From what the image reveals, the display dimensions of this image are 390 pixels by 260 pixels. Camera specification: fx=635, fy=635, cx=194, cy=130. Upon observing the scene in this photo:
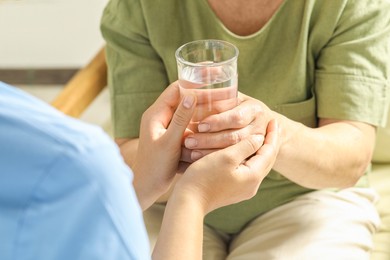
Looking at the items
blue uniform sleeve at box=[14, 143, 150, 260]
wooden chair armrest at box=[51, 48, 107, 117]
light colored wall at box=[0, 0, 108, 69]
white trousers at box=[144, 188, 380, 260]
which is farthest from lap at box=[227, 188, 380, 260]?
light colored wall at box=[0, 0, 108, 69]

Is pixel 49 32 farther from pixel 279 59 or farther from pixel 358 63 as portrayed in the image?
pixel 358 63

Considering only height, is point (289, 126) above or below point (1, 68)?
above

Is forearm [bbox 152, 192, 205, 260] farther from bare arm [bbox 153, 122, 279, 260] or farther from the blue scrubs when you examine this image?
the blue scrubs

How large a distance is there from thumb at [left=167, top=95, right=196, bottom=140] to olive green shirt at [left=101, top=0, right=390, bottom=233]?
11.2 inches

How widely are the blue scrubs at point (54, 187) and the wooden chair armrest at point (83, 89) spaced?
36.5 inches

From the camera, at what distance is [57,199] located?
544mm

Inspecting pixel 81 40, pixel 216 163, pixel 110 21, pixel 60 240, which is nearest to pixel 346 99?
pixel 216 163

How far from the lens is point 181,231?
894 millimetres

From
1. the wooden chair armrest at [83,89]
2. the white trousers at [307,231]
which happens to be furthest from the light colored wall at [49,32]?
the white trousers at [307,231]

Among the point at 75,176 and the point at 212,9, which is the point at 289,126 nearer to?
the point at 212,9

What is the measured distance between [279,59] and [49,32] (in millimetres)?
1582

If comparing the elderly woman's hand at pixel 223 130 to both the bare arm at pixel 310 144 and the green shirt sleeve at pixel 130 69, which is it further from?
the green shirt sleeve at pixel 130 69

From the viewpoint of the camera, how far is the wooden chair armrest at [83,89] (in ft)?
4.90

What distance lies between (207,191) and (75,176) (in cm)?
44
